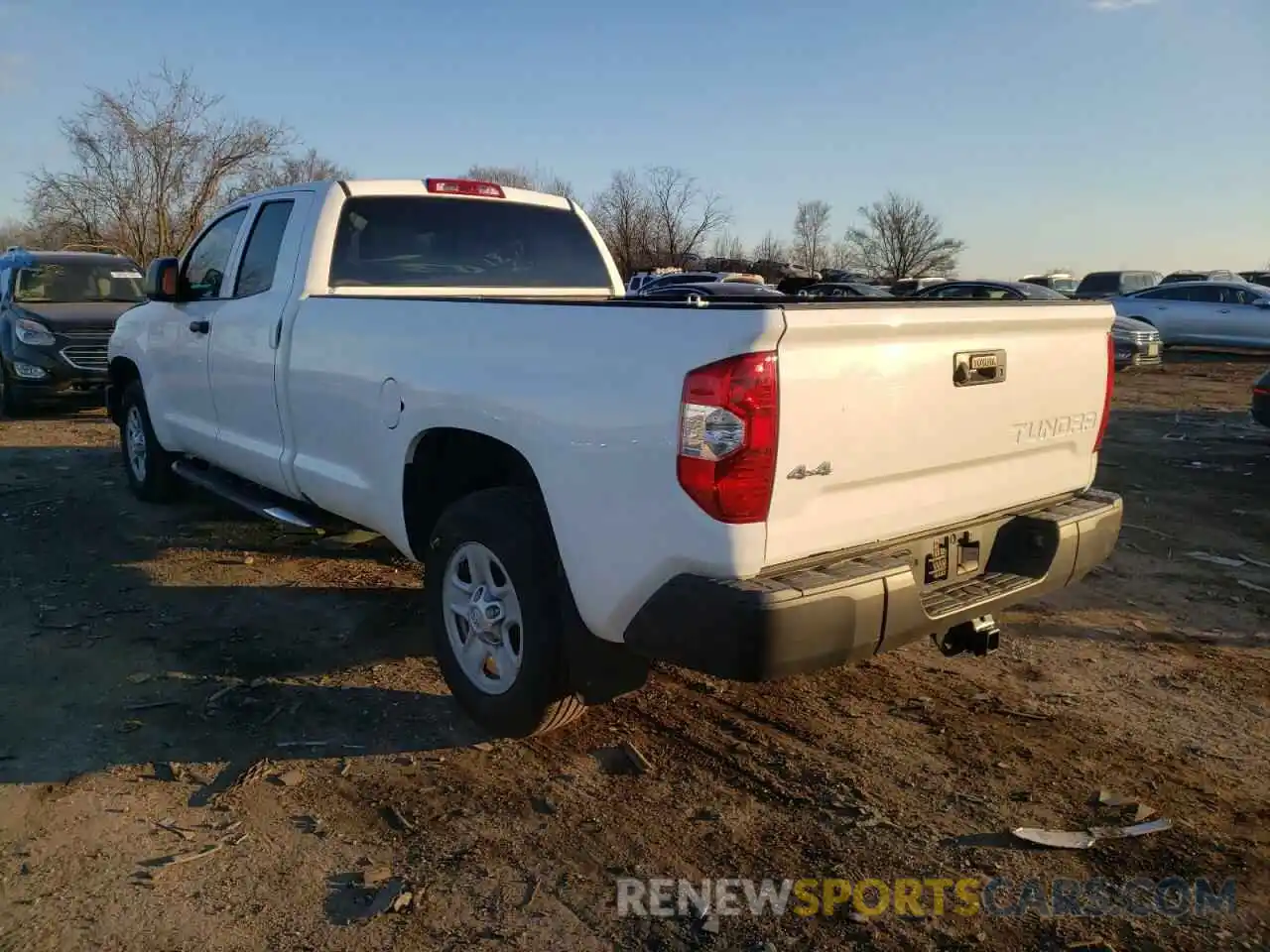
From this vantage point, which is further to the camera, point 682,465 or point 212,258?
point 212,258

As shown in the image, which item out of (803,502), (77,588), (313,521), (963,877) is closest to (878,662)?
(963,877)

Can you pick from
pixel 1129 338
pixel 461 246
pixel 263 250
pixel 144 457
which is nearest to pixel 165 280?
pixel 263 250

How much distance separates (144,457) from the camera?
23.4 ft

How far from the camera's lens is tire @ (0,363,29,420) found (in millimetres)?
11482

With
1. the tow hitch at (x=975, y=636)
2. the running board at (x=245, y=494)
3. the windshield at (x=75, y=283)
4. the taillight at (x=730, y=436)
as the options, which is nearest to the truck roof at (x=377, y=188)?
the running board at (x=245, y=494)

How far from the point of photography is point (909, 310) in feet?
9.76

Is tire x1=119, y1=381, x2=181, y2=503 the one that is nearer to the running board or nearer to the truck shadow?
the truck shadow

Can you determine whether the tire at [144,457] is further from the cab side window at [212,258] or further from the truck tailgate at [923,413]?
the truck tailgate at [923,413]

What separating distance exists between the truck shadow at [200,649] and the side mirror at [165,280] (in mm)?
1558

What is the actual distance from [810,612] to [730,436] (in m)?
0.52

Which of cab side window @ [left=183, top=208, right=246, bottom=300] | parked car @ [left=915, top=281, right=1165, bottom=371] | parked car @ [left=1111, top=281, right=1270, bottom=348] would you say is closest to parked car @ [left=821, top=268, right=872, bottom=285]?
parked car @ [left=1111, top=281, right=1270, bottom=348]
